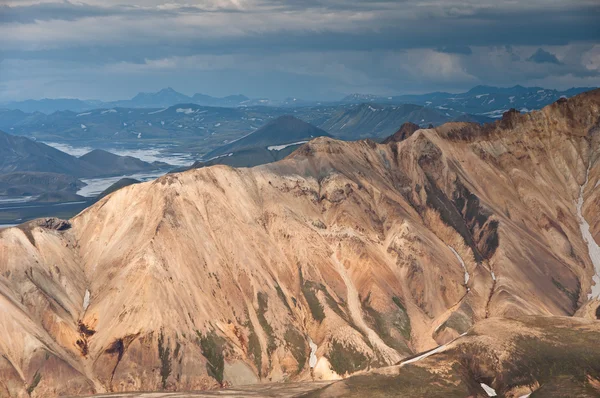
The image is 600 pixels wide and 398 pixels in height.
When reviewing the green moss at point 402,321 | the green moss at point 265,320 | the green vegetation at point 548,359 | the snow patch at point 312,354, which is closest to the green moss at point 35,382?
the green moss at point 265,320

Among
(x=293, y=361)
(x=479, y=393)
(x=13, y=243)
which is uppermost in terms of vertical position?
(x=13, y=243)

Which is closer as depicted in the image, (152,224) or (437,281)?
(152,224)

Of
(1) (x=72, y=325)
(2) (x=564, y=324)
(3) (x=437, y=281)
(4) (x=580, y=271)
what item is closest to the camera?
(2) (x=564, y=324)

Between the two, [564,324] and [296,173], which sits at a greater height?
[296,173]

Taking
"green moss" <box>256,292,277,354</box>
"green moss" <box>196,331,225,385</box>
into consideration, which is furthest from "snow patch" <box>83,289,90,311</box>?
"green moss" <box>256,292,277,354</box>

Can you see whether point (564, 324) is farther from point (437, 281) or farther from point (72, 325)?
point (72, 325)

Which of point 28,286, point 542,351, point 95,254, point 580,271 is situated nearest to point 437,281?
point 580,271

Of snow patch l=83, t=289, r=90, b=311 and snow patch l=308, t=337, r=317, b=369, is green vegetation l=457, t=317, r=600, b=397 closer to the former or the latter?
snow patch l=308, t=337, r=317, b=369
